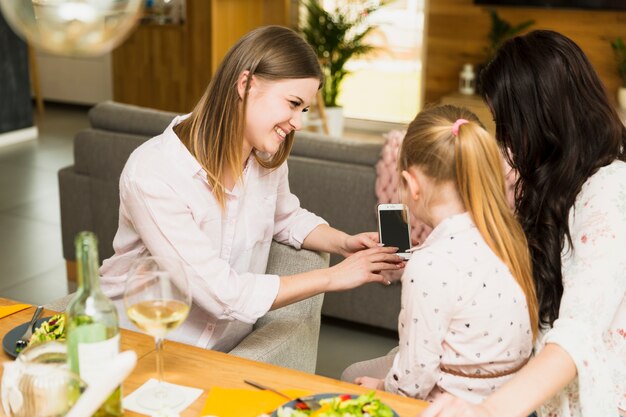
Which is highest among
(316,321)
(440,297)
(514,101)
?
(514,101)

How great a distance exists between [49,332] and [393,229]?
2.85ft

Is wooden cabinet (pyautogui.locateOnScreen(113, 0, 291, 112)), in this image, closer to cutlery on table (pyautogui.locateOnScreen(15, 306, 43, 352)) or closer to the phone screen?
the phone screen

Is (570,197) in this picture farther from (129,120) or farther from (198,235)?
(129,120)

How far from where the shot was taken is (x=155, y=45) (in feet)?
24.2

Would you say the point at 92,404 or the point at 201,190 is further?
the point at 201,190

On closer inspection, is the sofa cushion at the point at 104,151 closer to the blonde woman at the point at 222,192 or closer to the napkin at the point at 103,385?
the blonde woman at the point at 222,192

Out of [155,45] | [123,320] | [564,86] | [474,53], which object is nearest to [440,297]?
[564,86]

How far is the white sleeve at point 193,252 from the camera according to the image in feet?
5.84

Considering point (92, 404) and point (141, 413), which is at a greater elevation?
point (92, 404)

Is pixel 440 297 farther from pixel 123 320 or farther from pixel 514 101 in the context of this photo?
pixel 123 320

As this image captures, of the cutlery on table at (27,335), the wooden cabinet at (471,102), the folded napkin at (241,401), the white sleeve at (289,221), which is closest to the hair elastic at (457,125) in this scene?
the folded napkin at (241,401)

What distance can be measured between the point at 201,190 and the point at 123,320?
1.24 feet

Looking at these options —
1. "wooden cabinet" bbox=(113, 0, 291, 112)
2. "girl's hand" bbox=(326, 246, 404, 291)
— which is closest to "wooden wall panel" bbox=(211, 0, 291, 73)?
"wooden cabinet" bbox=(113, 0, 291, 112)

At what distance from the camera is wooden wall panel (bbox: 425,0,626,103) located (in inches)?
258
